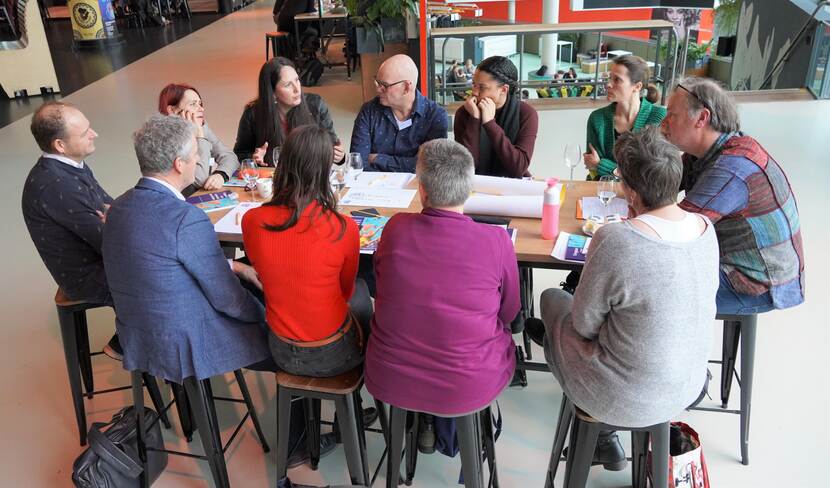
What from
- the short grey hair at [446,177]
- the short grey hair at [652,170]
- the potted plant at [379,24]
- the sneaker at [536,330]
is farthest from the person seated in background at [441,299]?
the potted plant at [379,24]

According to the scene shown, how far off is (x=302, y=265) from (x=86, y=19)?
13.1 m

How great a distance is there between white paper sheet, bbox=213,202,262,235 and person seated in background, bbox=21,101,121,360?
17.4 inches

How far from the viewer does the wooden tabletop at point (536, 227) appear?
2.30 m

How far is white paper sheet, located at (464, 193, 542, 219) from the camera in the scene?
261cm

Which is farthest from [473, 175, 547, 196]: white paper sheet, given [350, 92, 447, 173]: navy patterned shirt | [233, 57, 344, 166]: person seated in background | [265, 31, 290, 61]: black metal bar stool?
[265, 31, 290, 61]: black metal bar stool

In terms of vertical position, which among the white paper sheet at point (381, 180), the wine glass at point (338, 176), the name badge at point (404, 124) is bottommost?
the white paper sheet at point (381, 180)

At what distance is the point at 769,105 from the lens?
22.7ft

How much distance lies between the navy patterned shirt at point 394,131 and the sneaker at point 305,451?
150 cm

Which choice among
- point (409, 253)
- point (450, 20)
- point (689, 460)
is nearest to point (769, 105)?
point (450, 20)

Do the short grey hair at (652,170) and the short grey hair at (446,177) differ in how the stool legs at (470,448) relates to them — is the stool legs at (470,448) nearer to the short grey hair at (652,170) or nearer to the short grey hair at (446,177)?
the short grey hair at (446,177)

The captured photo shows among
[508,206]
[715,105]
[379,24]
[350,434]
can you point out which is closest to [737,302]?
[715,105]

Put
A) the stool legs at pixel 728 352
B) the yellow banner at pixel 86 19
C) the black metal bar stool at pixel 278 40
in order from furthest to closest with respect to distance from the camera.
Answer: the yellow banner at pixel 86 19 < the black metal bar stool at pixel 278 40 < the stool legs at pixel 728 352

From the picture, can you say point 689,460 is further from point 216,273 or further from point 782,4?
point 782,4

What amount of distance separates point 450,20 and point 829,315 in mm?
5894
